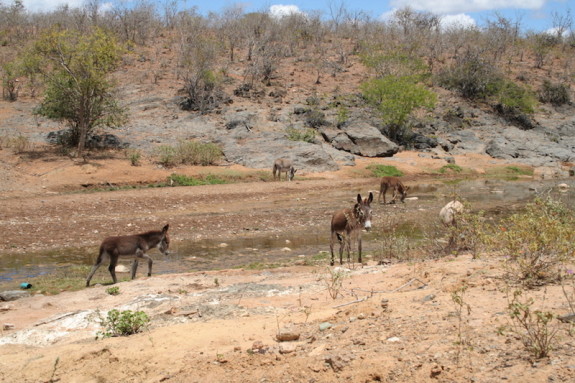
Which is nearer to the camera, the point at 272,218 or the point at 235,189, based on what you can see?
the point at 272,218

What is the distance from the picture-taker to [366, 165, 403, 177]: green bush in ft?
116

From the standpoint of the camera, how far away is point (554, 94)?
5400 cm

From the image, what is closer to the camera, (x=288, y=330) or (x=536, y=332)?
(x=536, y=332)

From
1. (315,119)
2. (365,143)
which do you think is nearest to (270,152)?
(315,119)

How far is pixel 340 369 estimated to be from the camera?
5.41 metres

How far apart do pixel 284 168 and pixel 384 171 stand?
794 centimetres

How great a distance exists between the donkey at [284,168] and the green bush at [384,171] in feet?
21.3

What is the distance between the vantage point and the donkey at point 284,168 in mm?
31873

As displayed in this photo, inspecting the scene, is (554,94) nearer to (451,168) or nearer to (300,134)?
(451,168)

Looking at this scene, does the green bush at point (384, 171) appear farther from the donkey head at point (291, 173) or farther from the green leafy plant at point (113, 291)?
the green leafy plant at point (113, 291)

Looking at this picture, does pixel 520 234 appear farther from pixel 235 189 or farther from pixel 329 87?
pixel 329 87

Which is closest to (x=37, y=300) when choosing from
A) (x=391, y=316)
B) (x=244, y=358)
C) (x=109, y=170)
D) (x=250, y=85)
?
(x=244, y=358)

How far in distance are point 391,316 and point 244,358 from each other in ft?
6.49

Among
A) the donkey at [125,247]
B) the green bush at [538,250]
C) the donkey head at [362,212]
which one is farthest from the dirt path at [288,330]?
the donkey head at [362,212]
